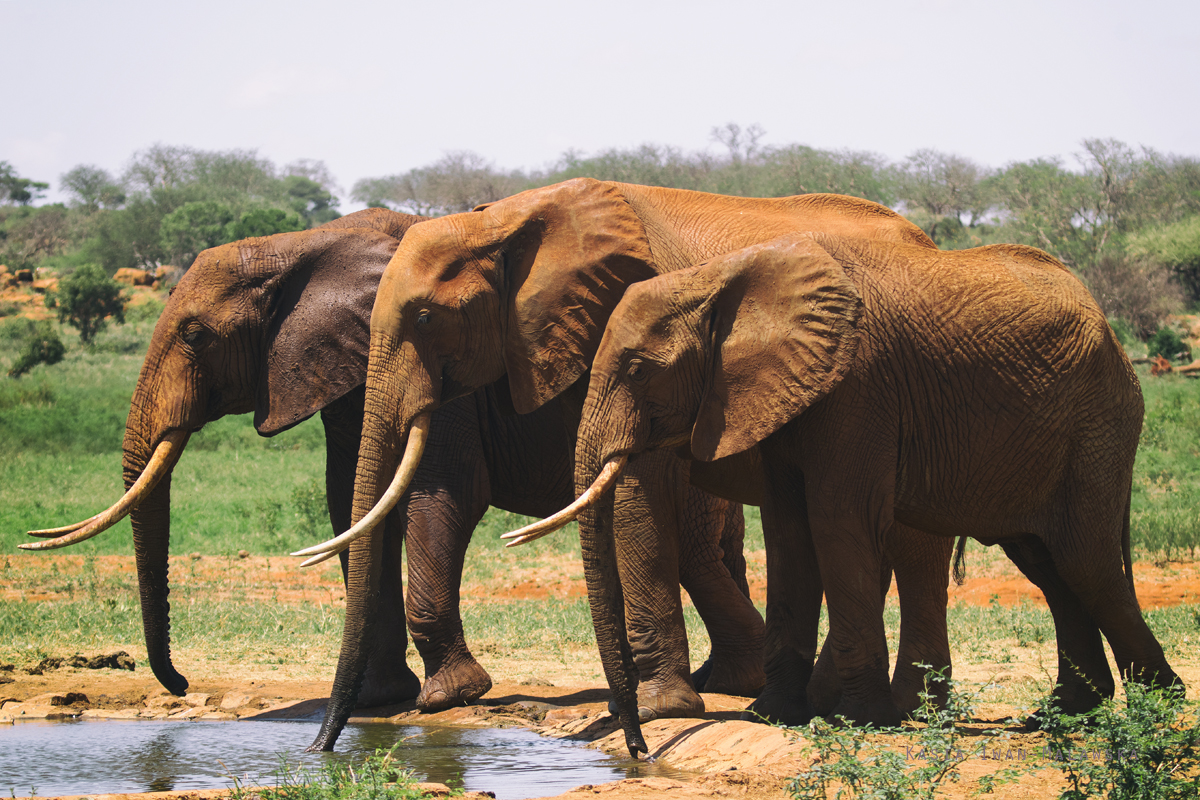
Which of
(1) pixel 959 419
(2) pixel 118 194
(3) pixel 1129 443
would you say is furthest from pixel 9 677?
(2) pixel 118 194

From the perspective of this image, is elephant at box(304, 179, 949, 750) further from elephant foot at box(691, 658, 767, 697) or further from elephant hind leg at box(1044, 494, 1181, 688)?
elephant hind leg at box(1044, 494, 1181, 688)

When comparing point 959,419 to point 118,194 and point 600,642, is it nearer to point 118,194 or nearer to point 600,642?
point 600,642

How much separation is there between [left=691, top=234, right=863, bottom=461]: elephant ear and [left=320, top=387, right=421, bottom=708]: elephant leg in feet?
8.09

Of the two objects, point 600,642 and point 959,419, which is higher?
point 959,419

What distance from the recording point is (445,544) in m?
6.59

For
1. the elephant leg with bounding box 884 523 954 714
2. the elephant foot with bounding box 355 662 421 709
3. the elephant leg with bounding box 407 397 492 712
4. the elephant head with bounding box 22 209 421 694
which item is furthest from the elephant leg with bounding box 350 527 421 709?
the elephant leg with bounding box 884 523 954 714

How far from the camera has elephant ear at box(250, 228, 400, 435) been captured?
676 centimetres

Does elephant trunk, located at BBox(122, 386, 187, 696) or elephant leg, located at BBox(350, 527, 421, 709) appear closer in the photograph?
elephant trunk, located at BBox(122, 386, 187, 696)

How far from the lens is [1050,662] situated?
26.5ft

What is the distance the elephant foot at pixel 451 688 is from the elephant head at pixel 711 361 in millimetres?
1595

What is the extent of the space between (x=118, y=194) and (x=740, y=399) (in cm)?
6071

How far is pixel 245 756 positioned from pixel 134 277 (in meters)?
42.8

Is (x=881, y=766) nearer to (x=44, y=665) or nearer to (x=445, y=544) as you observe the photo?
(x=445, y=544)

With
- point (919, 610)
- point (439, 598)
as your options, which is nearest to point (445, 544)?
point (439, 598)
